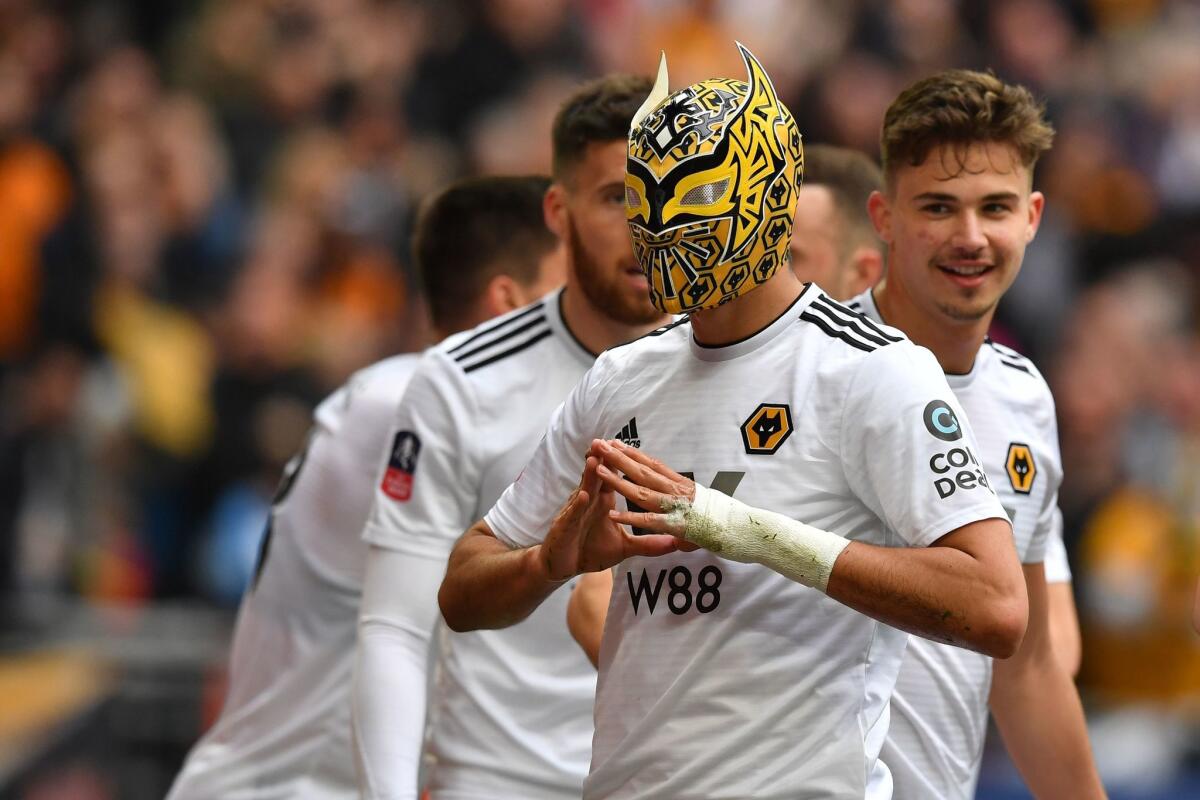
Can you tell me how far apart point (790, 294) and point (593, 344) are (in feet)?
4.83

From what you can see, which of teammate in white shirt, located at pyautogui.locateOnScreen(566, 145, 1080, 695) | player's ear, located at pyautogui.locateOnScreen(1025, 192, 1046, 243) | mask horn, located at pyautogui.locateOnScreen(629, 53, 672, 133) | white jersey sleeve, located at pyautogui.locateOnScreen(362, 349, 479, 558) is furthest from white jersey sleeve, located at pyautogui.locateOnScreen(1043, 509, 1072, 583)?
mask horn, located at pyautogui.locateOnScreen(629, 53, 672, 133)

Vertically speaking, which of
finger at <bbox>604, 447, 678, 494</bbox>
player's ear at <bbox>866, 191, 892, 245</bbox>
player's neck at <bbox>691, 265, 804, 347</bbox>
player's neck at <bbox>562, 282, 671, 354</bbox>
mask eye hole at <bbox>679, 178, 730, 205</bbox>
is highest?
player's ear at <bbox>866, 191, 892, 245</bbox>

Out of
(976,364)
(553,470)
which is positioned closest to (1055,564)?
Result: (976,364)

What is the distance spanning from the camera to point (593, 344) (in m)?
5.29

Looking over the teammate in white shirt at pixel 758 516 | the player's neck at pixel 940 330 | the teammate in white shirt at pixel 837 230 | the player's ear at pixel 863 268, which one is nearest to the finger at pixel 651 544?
the teammate in white shirt at pixel 758 516

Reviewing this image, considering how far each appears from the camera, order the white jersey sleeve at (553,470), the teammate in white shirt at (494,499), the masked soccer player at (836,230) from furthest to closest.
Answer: the masked soccer player at (836,230) < the teammate in white shirt at (494,499) < the white jersey sleeve at (553,470)

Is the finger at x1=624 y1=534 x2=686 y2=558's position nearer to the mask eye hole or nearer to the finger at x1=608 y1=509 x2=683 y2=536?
the finger at x1=608 y1=509 x2=683 y2=536

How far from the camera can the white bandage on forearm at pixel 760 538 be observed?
11.5 feet

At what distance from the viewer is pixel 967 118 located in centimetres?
468

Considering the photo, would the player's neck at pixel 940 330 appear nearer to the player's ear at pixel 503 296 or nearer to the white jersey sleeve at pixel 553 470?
the white jersey sleeve at pixel 553 470

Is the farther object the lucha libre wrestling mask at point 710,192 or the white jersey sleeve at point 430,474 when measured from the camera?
the white jersey sleeve at point 430,474

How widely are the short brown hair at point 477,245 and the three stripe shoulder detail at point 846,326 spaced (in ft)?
7.36

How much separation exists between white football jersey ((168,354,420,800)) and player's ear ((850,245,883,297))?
150 centimetres

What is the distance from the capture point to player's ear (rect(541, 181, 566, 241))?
5.38m
